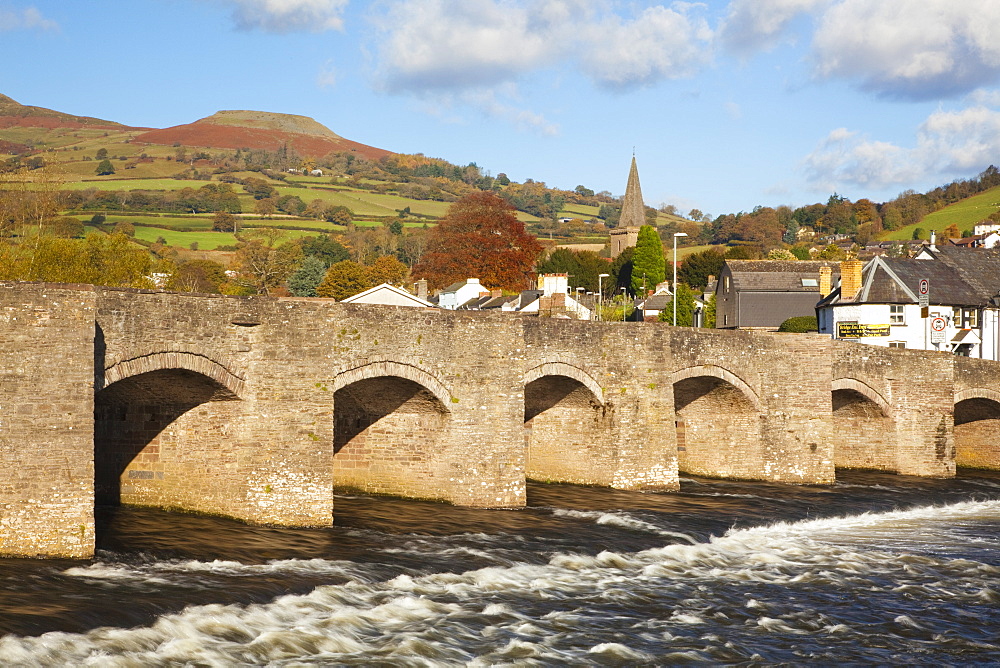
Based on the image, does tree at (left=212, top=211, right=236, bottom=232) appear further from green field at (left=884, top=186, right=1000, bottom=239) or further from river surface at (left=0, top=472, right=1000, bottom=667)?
green field at (left=884, top=186, right=1000, bottom=239)

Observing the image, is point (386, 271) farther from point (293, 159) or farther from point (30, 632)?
point (293, 159)

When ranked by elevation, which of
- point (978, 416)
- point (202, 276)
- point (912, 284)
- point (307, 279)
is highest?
point (307, 279)

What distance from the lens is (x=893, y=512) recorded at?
2831 cm

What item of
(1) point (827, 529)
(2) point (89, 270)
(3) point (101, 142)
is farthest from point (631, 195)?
(1) point (827, 529)

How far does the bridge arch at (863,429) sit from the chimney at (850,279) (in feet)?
40.4

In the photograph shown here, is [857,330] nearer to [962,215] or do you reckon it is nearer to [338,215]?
[338,215]

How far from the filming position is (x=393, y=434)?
83.1 feet

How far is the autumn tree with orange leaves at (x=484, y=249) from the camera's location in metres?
73.2

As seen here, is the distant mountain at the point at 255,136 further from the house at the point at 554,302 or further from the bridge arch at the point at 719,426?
the bridge arch at the point at 719,426

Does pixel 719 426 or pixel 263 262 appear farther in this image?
pixel 263 262

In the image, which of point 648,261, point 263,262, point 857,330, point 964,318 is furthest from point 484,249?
point 964,318

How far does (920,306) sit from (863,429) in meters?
11.5

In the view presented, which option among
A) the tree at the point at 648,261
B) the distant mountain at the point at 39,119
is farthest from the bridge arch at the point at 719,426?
the distant mountain at the point at 39,119

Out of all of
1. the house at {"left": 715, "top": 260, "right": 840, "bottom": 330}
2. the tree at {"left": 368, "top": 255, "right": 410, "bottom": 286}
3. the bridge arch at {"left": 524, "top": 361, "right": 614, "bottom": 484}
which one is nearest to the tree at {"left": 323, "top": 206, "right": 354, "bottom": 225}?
the tree at {"left": 368, "top": 255, "right": 410, "bottom": 286}
